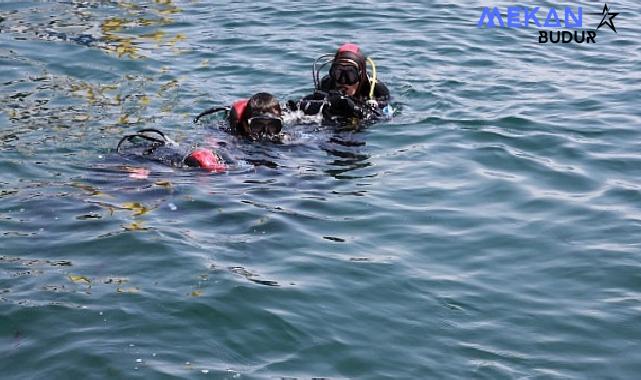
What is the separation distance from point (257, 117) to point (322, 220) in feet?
6.15

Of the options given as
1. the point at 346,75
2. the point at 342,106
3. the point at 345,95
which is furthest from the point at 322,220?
the point at 346,75

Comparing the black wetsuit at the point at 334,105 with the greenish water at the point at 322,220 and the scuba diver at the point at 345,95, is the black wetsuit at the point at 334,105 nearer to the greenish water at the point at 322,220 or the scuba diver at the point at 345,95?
the scuba diver at the point at 345,95

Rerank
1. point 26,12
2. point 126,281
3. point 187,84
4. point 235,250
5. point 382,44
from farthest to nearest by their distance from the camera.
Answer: point 26,12
point 382,44
point 187,84
point 235,250
point 126,281

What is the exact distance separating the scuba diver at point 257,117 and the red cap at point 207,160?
0.62 meters

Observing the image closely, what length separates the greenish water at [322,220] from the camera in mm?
5352

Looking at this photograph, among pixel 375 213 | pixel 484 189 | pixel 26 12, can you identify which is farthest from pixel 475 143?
pixel 26 12

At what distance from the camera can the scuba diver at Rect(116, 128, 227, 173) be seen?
8211mm

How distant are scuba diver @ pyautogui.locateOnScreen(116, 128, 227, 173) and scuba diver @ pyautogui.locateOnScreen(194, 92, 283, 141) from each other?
47 cm

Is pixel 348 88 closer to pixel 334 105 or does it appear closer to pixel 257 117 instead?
pixel 334 105

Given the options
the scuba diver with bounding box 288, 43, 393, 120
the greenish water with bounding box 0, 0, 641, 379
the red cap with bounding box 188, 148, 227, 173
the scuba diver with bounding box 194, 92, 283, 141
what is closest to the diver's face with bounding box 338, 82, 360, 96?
the scuba diver with bounding box 288, 43, 393, 120

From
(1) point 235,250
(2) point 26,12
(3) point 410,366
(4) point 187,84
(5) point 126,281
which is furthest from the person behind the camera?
(2) point 26,12

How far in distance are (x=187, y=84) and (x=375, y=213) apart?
434cm

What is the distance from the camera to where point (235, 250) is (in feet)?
21.7

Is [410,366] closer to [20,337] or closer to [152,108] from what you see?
[20,337]
